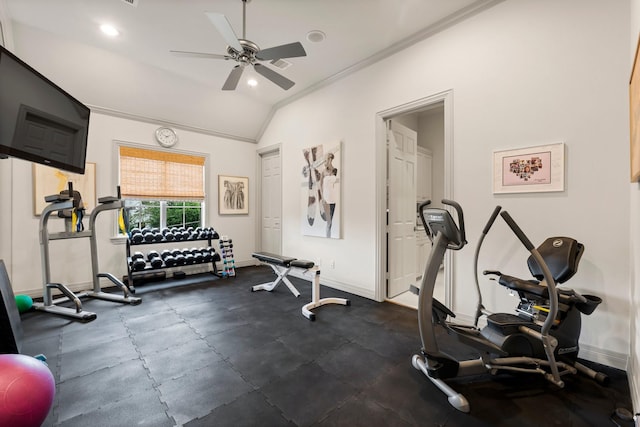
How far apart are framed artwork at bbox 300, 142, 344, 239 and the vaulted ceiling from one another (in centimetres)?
125

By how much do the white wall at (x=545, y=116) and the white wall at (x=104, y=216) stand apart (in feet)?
12.2

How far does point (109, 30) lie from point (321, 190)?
11.8 ft

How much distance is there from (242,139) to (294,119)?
161 cm

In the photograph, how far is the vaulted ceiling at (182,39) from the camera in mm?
2988

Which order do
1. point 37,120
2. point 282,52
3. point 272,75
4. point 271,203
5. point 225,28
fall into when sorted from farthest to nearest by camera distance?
1. point 271,203
2. point 272,75
3. point 282,52
4. point 225,28
5. point 37,120

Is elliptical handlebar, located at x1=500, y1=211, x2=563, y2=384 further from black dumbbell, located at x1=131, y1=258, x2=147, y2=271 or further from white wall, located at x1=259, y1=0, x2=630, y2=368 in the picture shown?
black dumbbell, located at x1=131, y1=258, x2=147, y2=271

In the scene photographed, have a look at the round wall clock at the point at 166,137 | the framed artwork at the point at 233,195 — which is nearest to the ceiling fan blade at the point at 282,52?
the round wall clock at the point at 166,137

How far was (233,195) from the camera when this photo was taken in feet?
19.8

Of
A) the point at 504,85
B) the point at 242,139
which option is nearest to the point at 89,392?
the point at 504,85

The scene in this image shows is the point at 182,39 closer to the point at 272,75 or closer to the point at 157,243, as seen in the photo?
the point at 272,75

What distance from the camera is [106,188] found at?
4.55 meters

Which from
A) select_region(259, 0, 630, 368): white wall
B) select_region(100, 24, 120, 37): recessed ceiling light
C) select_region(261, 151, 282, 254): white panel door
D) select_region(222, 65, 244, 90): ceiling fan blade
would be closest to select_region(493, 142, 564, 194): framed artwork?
select_region(259, 0, 630, 368): white wall

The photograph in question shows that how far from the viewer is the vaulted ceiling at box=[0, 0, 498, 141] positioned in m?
2.99

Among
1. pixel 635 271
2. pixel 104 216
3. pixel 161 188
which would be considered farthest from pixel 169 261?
pixel 635 271
